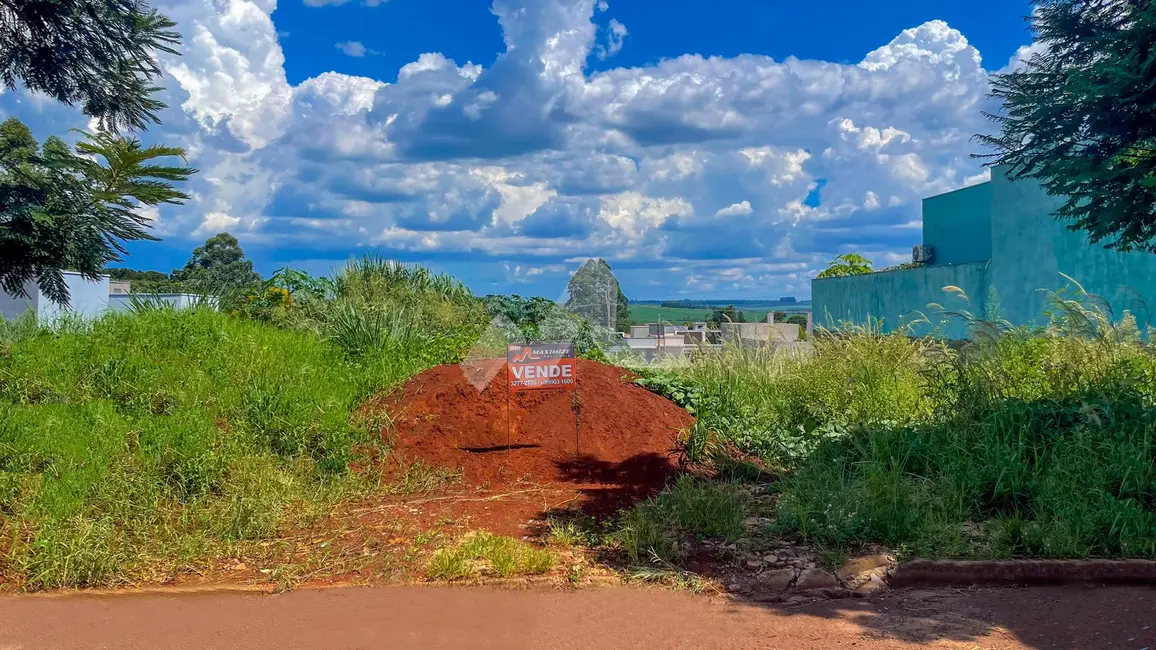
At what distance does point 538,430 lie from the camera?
9375mm

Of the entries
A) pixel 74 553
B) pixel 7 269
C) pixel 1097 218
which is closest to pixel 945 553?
pixel 1097 218

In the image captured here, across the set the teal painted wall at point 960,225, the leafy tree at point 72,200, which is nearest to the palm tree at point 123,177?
the leafy tree at point 72,200

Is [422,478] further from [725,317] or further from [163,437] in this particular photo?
[725,317]

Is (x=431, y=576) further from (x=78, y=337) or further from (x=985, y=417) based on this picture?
(x=78, y=337)

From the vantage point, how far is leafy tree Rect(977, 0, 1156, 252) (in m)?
7.04

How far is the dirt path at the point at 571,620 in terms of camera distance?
5035 millimetres

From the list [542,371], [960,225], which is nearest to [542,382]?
[542,371]

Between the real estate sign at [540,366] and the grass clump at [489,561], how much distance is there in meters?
2.76

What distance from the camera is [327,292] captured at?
1509 cm

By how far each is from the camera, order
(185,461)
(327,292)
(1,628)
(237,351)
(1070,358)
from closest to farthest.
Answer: (1,628), (185,461), (1070,358), (237,351), (327,292)

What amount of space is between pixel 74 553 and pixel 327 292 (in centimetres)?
922

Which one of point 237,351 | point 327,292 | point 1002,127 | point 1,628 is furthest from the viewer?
point 327,292

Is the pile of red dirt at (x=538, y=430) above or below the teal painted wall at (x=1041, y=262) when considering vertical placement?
below

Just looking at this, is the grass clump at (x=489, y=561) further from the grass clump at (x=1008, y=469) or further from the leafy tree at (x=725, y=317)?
the leafy tree at (x=725, y=317)
